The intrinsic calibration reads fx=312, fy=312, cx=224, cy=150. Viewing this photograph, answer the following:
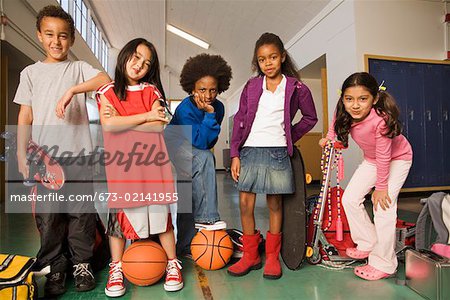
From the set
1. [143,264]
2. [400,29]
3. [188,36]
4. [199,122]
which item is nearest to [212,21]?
[188,36]

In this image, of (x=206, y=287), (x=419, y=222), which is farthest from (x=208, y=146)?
(x=419, y=222)

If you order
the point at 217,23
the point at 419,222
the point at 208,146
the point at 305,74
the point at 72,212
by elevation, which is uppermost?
the point at 217,23

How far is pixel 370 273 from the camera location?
1771 millimetres

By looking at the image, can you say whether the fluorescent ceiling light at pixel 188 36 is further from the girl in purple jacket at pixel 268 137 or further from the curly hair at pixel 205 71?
the girl in purple jacket at pixel 268 137

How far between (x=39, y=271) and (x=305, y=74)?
238 inches

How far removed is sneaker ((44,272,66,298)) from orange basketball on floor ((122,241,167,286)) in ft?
1.07

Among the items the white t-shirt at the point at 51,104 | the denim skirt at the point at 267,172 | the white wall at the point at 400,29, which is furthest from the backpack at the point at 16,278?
the white wall at the point at 400,29

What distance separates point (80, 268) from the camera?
5.50 feet

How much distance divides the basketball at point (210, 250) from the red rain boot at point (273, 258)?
251 millimetres

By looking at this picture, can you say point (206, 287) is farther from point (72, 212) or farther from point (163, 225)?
point (72, 212)

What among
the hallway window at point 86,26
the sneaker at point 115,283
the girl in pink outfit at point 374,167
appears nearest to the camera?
the sneaker at point 115,283

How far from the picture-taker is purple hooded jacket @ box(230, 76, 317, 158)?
1.82 m

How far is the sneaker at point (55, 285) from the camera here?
158 cm

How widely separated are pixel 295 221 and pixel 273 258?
10.1 inches
